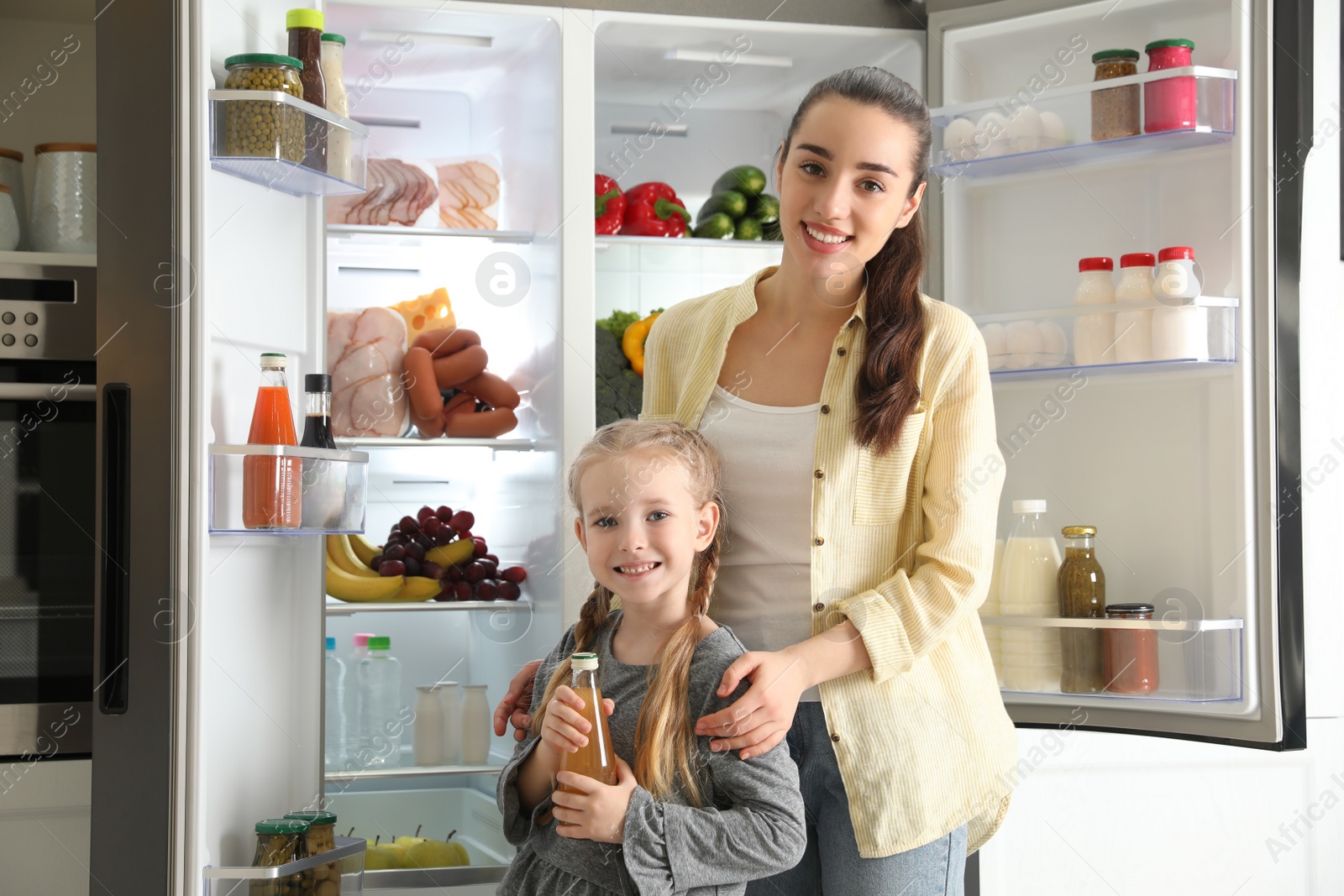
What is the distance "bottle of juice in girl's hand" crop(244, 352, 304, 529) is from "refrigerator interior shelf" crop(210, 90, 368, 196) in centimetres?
29

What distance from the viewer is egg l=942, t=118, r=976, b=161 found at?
85.1 inches

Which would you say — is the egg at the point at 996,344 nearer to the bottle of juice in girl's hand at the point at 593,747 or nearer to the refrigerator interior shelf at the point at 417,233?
the refrigerator interior shelf at the point at 417,233

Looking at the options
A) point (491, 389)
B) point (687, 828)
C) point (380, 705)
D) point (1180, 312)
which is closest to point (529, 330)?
point (491, 389)

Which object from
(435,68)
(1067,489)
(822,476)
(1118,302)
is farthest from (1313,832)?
(435,68)

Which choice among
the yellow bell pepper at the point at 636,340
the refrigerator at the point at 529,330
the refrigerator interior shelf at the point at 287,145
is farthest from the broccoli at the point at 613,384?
the refrigerator interior shelf at the point at 287,145

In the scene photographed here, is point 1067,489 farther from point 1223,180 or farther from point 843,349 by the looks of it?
point 843,349

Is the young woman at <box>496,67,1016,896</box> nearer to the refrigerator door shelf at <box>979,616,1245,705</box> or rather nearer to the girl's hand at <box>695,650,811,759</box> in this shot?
the girl's hand at <box>695,650,811,759</box>

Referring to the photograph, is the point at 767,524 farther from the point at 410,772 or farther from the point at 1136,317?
the point at 410,772

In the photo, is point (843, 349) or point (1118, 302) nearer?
point (843, 349)

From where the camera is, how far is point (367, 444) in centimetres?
226

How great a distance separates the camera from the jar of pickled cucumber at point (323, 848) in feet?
5.85

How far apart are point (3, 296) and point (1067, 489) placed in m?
1.91

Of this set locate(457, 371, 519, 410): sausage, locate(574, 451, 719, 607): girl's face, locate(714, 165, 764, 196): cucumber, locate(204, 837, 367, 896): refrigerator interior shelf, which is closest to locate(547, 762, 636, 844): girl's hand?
locate(574, 451, 719, 607): girl's face

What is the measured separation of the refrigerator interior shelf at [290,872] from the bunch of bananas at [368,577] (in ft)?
1.73
